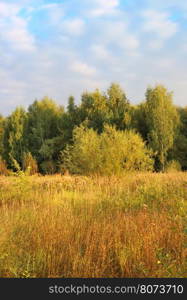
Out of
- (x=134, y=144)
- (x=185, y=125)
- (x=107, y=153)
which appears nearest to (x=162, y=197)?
(x=107, y=153)

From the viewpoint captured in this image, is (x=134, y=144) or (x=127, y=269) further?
(x=134, y=144)

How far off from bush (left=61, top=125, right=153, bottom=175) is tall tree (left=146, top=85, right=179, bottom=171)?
11.9 metres

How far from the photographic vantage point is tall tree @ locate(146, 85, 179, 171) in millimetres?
29297

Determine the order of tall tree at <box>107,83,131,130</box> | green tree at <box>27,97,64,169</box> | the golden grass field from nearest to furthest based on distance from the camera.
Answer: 1. the golden grass field
2. tall tree at <box>107,83,131,130</box>
3. green tree at <box>27,97,64,169</box>

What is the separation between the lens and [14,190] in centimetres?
991

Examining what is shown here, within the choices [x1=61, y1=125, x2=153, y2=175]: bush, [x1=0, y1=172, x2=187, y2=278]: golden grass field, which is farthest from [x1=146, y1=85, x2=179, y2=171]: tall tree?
[x1=0, y1=172, x2=187, y2=278]: golden grass field

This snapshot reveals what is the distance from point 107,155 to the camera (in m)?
16.4

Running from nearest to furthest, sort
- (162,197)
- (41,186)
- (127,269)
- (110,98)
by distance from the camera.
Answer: (127,269) → (162,197) → (41,186) → (110,98)

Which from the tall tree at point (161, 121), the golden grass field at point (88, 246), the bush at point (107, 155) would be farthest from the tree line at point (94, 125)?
the golden grass field at point (88, 246)

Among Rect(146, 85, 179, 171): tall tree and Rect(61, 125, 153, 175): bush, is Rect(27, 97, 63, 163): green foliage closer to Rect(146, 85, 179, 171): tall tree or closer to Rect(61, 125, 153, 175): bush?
Rect(146, 85, 179, 171): tall tree

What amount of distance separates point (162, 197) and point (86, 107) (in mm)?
27718

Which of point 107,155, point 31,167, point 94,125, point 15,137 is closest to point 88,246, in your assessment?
point 31,167

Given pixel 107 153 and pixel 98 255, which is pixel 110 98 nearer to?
pixel 107 153

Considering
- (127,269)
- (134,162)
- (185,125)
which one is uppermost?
(185,125)
